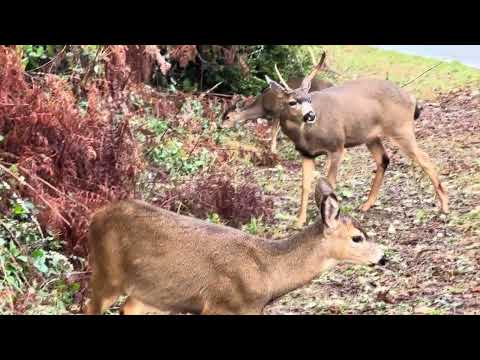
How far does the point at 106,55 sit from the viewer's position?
9086mm

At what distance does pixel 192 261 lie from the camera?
19.2 ft

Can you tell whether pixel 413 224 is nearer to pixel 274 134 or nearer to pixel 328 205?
pixel 274 134

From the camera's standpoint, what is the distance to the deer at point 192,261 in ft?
19.1

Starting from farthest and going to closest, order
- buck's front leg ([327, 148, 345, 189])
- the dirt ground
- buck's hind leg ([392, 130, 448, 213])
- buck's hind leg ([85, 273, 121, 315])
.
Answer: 1. buck's front leg ([327, 148, 345, 189])
2. buck's hind leg ([392, 130, 448, 213])
3. the dirt ground
4. buck's hind leg ([85, 273, 121, 315])

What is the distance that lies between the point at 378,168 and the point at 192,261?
199 inches

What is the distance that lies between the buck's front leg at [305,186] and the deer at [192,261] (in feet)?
12.0

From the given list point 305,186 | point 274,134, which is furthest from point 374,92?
point 274,134

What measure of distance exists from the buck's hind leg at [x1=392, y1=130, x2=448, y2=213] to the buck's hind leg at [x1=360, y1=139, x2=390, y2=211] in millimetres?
200

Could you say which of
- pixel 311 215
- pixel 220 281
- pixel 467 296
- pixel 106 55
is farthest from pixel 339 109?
pixel 220 281

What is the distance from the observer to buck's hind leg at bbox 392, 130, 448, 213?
33.1 ft

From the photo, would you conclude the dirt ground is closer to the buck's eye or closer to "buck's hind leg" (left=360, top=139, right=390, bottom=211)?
"buck's hind leg" (left=360, top=139, right=390, bottom=211)

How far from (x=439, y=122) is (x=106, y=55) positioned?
19.9ft

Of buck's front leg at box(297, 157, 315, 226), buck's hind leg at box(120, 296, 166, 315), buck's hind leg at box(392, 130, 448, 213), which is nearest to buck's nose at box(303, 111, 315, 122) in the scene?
buck's front leg at box(297, 157, 315, 226)

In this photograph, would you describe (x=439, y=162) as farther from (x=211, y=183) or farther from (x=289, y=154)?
(x=211, y=183)
